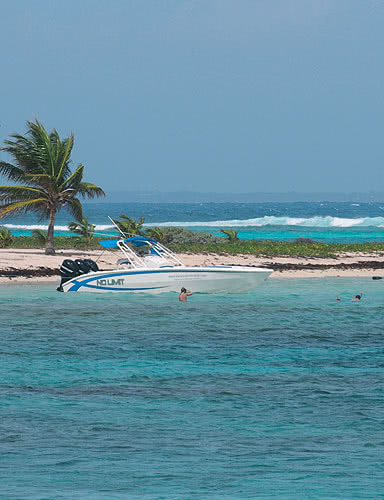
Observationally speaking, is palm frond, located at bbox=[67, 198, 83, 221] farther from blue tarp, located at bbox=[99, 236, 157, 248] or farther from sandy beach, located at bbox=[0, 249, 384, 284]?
blue tarp, located at bbox=[99, 236, 157, 248]

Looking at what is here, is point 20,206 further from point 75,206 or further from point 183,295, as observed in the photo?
point 183,295

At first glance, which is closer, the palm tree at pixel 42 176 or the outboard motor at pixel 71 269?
the outboard motor at pixel 71 269

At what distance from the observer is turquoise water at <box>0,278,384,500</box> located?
31.3 ft

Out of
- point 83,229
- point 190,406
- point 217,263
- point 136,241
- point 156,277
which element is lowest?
point 190,406

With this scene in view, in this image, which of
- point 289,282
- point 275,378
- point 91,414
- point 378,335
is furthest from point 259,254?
point 91,414

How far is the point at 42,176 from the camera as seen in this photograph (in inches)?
1598

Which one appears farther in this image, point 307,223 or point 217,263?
point 307,223

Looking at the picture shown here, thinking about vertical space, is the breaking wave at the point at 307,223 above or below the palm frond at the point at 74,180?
below

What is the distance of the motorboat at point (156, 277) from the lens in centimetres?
2834

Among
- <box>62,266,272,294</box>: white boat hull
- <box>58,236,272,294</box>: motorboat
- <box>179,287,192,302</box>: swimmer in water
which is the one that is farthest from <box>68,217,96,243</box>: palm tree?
<box>179,287,192,302</box>: swimmer in water

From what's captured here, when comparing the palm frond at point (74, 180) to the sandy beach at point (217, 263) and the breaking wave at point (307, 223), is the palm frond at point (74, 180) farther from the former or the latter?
the breaking wave at point (307, 223)

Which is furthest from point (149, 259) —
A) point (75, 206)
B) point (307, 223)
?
point (307, 223)

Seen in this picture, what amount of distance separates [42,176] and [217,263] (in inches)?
387

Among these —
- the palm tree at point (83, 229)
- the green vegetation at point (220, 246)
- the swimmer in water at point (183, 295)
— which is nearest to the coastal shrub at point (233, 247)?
the green vegetation at point (220, 246)
